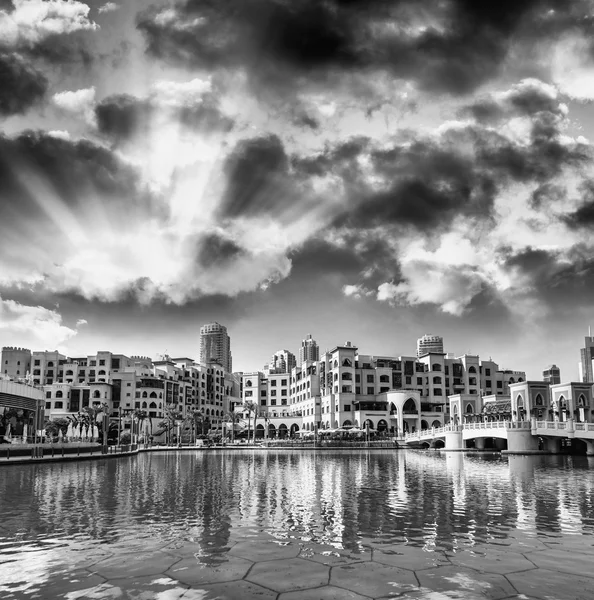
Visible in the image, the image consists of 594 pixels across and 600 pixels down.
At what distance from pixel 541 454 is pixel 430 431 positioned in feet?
87.3

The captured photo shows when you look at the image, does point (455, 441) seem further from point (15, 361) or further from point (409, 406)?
point (15, 361)

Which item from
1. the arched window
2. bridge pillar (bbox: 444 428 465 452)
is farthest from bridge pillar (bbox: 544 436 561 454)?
the arched window

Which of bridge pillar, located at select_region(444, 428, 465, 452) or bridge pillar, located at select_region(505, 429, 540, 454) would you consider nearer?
bridge pillar, located at select_region(505, 429, 540, 454)

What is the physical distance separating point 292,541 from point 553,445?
69.8 meters

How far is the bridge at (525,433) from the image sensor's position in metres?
69.9

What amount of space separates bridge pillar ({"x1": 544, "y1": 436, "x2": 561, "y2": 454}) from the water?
157 feet

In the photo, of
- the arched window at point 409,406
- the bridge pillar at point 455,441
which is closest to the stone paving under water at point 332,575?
the bridge pillar at point 455,441

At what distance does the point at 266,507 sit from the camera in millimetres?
24984

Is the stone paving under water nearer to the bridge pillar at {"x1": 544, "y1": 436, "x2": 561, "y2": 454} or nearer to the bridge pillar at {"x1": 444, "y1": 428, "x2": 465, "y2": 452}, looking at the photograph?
the bridge pillar at {"x1": 544, "y1": 436, "x2": 561, "y2": 454}

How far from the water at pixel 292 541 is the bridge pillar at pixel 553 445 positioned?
4799cm

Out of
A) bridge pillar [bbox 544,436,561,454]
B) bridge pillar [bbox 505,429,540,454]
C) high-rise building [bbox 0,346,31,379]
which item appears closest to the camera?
bridge pillar [bbox 505,429,540,454]

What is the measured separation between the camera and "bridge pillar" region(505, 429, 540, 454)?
7488 cm

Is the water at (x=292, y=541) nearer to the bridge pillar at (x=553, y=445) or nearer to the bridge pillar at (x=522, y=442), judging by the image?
the bridge pillar at (x=522, y=442)

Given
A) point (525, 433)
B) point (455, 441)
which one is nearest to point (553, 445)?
point (525, 433)
